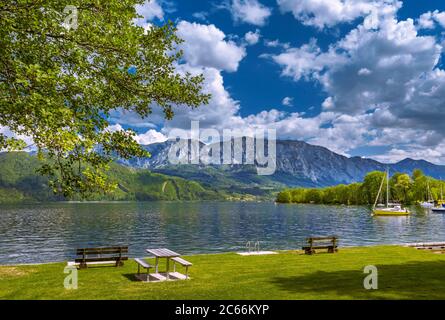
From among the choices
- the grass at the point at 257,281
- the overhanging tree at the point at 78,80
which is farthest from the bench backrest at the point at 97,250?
the overhanging tree at the point at 78,80

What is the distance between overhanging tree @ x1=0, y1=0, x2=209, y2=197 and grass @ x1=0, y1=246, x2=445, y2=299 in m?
7.24

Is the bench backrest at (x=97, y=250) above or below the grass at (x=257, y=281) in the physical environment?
above

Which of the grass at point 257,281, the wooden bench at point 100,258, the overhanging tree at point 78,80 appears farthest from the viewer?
the wooden bench at point 100,258

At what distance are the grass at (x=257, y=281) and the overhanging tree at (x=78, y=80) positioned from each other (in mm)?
7242

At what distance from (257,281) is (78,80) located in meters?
14.0

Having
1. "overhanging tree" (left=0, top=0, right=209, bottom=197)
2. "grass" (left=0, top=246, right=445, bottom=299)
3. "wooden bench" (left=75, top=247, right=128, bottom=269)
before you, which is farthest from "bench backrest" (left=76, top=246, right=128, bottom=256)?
"overhanging tree" (left=0, top=0, right=209, bottom=197)

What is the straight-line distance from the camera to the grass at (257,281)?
57.0 feet

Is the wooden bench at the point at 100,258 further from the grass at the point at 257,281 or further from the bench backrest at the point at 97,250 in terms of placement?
the grass at the point at 257,281

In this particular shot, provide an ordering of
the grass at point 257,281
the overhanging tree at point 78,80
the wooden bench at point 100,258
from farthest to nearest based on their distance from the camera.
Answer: the wooden bench at point 100,258 → the grass at point 257,281 → the overhanging tree at point 78,80

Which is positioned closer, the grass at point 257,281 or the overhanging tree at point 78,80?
the overhanging tree at point 78,80

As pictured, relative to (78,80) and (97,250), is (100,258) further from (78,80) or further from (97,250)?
(78,80)

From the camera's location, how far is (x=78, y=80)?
1384 cm
